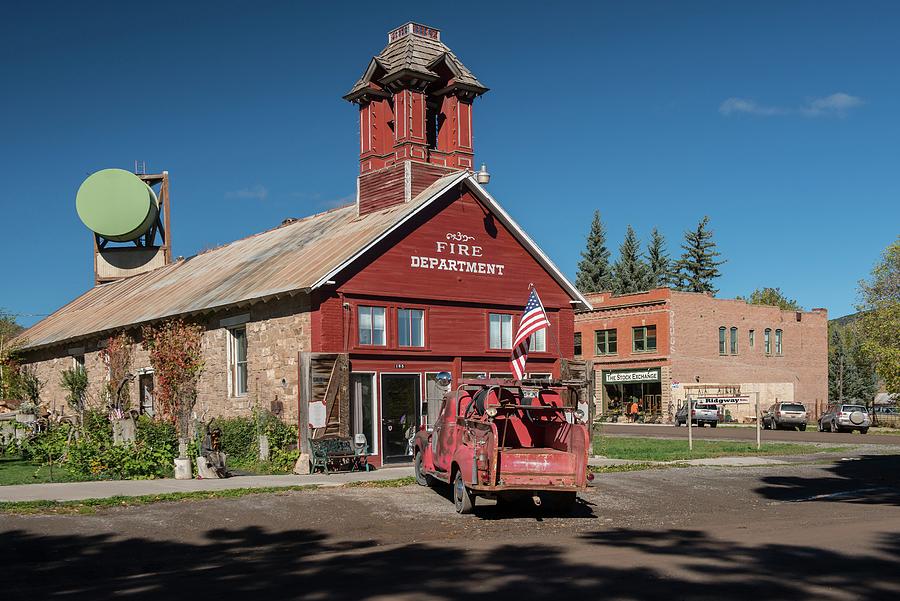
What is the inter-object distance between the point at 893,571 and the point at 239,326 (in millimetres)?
21370

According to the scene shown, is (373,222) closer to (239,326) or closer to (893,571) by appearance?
(239,326)

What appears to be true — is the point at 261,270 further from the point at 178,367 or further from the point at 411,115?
the point at 411,115

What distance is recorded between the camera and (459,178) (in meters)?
28.4

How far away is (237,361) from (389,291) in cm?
547

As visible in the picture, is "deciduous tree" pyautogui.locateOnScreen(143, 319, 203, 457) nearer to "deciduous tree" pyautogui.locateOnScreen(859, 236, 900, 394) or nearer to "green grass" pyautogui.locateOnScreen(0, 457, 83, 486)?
"green grass" pyautogui.locateOnScreen(0, 457, 83, 486)

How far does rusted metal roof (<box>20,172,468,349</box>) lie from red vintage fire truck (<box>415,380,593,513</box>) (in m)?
8.60

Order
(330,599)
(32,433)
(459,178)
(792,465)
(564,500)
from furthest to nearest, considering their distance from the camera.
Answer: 1. (32,433)
2. (459,178)
3. (792,465)
4. (564,500)
5. (330,599)

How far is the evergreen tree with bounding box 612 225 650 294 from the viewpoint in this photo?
3654 inches

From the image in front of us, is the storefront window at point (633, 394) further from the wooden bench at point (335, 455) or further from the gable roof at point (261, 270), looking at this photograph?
the wooden bench at point (335, 455)

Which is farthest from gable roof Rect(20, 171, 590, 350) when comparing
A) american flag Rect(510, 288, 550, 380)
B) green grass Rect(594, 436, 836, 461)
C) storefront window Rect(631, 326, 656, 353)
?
storefront window Rect(631, 326, 656, 353)

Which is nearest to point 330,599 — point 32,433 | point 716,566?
point 716,566

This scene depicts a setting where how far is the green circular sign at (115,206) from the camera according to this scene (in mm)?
45344

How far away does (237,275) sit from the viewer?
31.4 m

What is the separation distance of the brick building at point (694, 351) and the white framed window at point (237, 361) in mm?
37804
